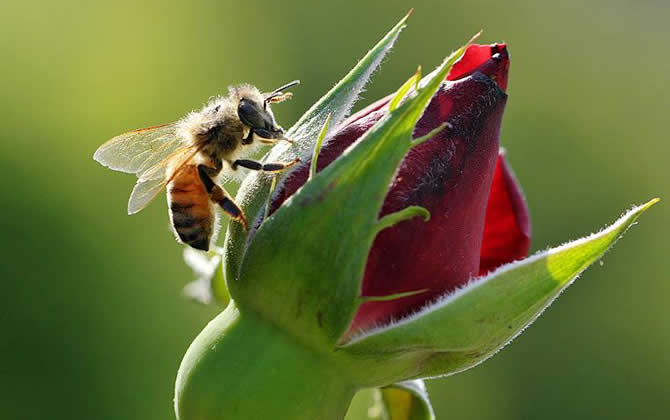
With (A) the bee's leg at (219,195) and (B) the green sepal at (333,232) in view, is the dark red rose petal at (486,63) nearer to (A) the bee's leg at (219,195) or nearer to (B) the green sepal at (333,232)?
(B) the green sepal at (333,232)

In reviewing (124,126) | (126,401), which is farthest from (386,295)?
(124,126)

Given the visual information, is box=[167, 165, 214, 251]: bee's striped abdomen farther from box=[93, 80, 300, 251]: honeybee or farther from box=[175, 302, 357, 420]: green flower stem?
box=[175, 302, 357, 420]: green flower stem

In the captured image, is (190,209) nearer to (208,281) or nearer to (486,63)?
(208,281)

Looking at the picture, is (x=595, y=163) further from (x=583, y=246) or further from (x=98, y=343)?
(x=583, y=246)

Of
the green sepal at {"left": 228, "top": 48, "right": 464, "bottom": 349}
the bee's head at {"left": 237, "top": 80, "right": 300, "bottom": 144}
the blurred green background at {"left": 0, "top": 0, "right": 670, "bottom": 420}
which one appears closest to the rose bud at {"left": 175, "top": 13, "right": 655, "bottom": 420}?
the green sepal at {"left": 228, "top": 48, "right": 464, "bottom": 349}

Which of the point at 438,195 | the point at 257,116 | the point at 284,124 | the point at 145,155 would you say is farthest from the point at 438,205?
the point at 284,124
